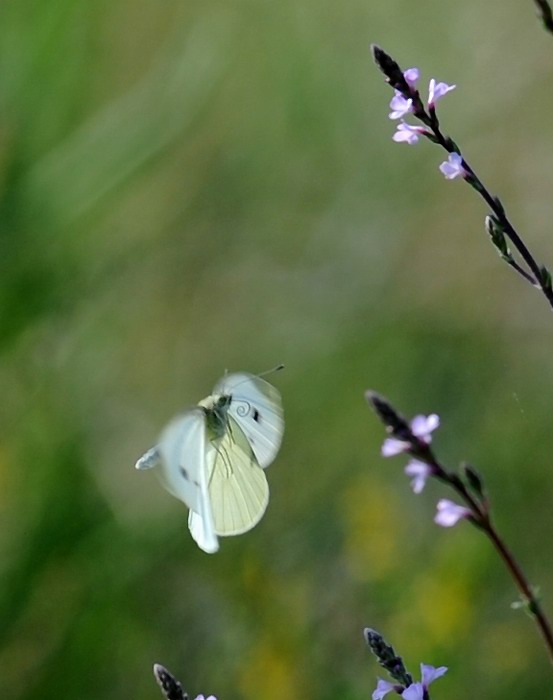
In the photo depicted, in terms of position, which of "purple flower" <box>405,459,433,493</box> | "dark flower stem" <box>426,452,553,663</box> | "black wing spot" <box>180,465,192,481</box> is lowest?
"dark flower stem" <box>426,452,553,663</box>

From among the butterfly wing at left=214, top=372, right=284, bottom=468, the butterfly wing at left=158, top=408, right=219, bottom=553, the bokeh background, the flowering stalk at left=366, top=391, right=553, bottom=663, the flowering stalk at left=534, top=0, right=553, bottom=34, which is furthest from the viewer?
the bokeh background

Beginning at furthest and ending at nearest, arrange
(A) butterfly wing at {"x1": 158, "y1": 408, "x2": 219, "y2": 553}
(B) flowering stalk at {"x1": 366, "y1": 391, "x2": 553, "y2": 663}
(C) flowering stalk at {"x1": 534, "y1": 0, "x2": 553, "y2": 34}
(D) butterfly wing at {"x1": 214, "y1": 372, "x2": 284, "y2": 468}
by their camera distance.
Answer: (D) butterfly wing at {"x1": 214, "y1": 372, "x2": 284, "y2": 468} → (A) butterfly wing at {"x1": 158, "y1": 408, "x2": 219, "y2": 553} → (C) flowering stalk at {"x1": 534, "y1": 0, "x2": 553, "y2": 34} → (B) flowering stalk at {"x1": 366, "y1": 391, "x2": 553, "y2": 663}

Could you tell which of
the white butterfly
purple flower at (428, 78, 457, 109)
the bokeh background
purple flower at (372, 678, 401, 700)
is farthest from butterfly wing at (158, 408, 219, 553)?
the bokeh background

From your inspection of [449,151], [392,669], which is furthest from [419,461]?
[449,151]

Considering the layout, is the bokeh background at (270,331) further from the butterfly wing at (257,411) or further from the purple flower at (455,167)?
the purple flower at (455,167)

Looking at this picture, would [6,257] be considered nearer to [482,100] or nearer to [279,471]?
[279,471]

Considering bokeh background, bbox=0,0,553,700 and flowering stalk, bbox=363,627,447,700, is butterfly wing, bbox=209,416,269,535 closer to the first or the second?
flowering stalk, bbox=363,627,447,700

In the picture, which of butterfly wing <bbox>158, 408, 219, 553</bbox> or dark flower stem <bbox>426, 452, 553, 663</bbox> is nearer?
dark flower stem <bbox>426, 452, 553, 663</bbox>

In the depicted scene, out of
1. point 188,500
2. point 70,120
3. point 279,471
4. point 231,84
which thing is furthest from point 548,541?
point 231,84
